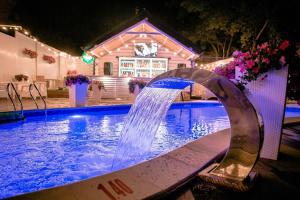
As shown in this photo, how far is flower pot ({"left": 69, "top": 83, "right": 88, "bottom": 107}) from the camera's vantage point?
10.7 m

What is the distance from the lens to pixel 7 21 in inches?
903

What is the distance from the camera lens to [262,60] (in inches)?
140

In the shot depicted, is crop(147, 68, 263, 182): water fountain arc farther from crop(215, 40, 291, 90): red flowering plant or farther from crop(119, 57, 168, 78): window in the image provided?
crop(119, 57, 168, 78): window

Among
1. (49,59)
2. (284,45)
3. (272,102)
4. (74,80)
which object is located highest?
(49,59)

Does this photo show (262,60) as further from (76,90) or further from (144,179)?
(76,90)

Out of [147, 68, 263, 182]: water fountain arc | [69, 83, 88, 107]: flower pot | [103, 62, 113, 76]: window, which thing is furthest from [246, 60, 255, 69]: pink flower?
[103, 62, 113, 76]: window

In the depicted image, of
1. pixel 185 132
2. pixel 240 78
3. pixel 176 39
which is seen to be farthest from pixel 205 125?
pixel 176 39

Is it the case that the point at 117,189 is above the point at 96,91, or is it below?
below

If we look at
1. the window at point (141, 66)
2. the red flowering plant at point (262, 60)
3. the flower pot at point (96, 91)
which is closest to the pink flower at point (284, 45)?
the red flowering plant at point (262, 60)

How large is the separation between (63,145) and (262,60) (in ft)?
12.4

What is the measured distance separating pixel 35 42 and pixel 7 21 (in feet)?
28.0

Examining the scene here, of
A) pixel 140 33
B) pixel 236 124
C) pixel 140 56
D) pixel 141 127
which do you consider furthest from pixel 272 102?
pixel 140 56

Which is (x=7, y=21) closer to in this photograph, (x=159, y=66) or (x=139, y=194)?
(x=159, y=66)

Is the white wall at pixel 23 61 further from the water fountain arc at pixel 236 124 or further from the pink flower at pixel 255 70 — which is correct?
the water fountain arc at pixel 236 124
